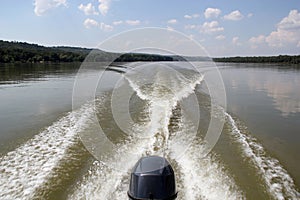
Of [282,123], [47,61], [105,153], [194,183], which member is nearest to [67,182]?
[105,153]

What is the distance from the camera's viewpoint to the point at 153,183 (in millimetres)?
2006

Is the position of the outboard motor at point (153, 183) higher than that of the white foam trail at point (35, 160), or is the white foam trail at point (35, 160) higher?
the outboard motor at point (153, 183)

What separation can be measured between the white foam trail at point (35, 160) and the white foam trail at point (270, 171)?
3.56 metres

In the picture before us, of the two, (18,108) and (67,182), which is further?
(18,108)

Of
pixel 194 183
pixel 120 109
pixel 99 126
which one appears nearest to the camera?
pixel 194 183

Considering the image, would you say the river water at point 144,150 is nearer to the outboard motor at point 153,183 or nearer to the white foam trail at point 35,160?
the white foam trail at point 35,160

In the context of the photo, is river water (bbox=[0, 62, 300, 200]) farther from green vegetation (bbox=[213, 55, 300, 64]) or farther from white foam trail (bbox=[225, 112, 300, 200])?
green vegetation (bbox=[213, 55, 300, 64])

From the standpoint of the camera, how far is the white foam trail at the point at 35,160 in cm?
396

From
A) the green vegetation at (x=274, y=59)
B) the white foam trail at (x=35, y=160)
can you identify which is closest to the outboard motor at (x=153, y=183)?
the white foam trail at (x=35, y=160)

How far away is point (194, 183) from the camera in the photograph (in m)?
4.08

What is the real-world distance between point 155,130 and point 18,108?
613cm

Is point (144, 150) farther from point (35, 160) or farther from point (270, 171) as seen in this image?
point (270, 171)

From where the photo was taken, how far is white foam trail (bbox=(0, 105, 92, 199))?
3965mm

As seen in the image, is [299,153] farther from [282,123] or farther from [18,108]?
[18,108]
